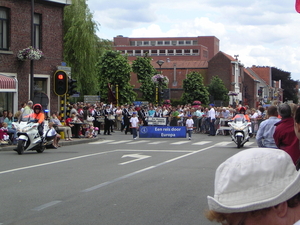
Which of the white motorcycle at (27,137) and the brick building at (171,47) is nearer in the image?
the white motorcycle at (27,137)

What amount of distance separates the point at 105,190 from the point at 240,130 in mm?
13399

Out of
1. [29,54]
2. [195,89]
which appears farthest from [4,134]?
[195,89]

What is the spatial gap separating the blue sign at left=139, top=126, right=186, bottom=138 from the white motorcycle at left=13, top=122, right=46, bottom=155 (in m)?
11.8

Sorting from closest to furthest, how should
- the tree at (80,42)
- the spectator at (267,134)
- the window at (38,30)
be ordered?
1. the spectator at (267,134)
2. the window at (38,30)
3. the tree at (80,42)

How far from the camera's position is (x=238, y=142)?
22.3 meters

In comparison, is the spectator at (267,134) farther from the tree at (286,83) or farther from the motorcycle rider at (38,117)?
the tree at (286,83)

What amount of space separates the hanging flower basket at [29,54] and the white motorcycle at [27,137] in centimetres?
934

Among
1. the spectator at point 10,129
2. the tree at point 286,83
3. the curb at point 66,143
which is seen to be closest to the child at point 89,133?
the curb at point 66,143

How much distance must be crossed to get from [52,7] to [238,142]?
14920 mm

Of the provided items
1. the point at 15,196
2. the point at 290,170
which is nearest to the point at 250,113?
the point at 15,196

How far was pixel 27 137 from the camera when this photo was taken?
18531mm

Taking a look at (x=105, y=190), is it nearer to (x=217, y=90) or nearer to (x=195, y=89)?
(x=195, y=89)

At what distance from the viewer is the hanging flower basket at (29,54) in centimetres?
2752

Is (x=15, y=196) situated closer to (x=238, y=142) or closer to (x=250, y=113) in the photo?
(x=238, y=142)
